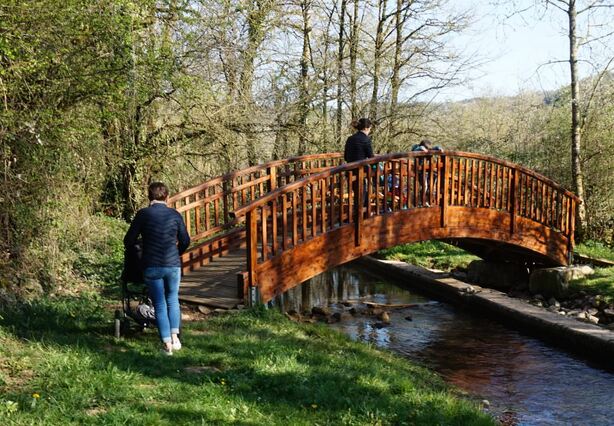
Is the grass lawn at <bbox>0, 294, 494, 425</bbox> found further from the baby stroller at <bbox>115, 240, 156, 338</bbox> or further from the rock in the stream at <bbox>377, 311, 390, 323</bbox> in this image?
the rock in the stream at <bbox>377, 311, 390, 323</bbox>

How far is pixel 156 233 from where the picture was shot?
18.4 feet

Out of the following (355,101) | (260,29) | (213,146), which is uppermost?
(260,29)

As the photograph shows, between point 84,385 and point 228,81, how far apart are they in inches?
429

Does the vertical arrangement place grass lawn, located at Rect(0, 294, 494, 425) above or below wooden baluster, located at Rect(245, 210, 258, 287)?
below

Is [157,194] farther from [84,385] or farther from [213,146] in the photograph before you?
[213,146]

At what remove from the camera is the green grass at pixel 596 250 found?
44.1ft

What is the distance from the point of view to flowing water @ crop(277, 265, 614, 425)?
22.1 feet

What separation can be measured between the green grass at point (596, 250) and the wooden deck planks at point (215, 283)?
26.8 ft

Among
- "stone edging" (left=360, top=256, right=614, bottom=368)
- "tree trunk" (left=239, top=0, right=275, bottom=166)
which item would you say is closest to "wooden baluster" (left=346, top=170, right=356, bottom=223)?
"stone edging" (left=360, top=256, right=614, bottom=368)

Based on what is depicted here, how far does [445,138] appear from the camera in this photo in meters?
19.0

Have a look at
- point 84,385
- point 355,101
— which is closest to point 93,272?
point 84,385

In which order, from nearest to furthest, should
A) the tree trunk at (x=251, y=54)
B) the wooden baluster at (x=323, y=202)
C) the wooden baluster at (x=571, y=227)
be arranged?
the wooden baluster at (x=323, y=202), the wooden baluster at (x=571, y=227), the tree trunk at (x=251, y=54)

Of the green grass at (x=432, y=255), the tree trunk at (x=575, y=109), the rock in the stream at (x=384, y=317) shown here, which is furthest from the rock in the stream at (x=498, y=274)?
the rock in the stream at (x=384, y=317)

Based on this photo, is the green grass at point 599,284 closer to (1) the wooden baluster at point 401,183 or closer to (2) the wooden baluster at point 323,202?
(1) the wooden baluster at point 401,183
